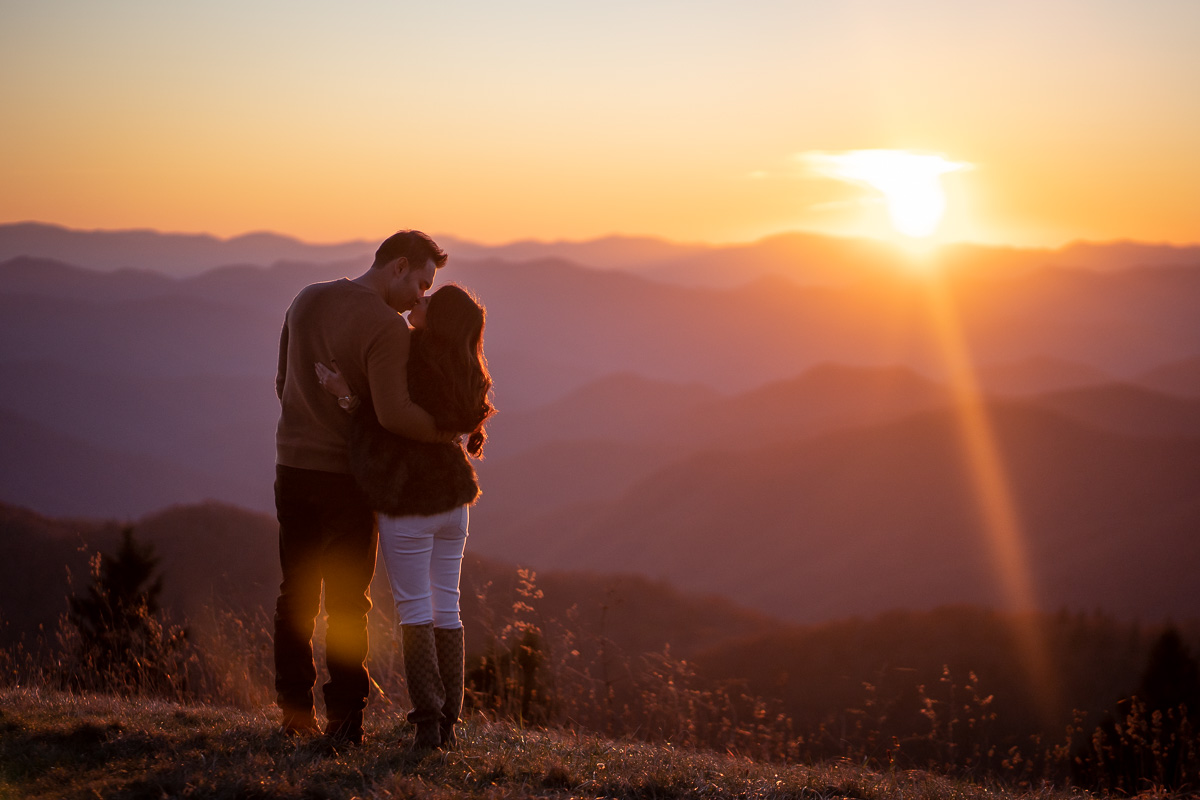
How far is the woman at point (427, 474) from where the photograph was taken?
325cm

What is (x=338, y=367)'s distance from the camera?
3307 mm

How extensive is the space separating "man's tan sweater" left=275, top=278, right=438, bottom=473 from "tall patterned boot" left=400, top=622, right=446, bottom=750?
0.69 m

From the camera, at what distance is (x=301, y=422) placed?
135 inches

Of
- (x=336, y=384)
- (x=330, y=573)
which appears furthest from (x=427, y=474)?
(x=330, y=573)

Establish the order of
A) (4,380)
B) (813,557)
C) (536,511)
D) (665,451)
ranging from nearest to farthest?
(813,557), (536,511), (665,451), (4,380)

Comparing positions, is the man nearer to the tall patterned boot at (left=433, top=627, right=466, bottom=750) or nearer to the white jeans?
the white jeans

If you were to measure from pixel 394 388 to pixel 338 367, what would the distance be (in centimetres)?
28

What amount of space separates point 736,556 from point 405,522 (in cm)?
8427

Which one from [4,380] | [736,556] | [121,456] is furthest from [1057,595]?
[4,380]

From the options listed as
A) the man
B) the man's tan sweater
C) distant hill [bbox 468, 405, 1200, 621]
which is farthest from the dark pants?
distant hill [bbox 468, 405, 1200, 621]

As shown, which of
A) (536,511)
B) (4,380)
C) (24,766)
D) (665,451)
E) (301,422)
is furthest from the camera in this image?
(4,380)

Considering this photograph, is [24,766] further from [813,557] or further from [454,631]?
[813,557]

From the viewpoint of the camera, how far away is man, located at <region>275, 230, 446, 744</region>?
3.28 m

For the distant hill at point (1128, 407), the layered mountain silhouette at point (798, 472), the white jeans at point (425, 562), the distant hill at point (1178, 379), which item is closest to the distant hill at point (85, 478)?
the layered mountain silhouette at point (798, 472)
